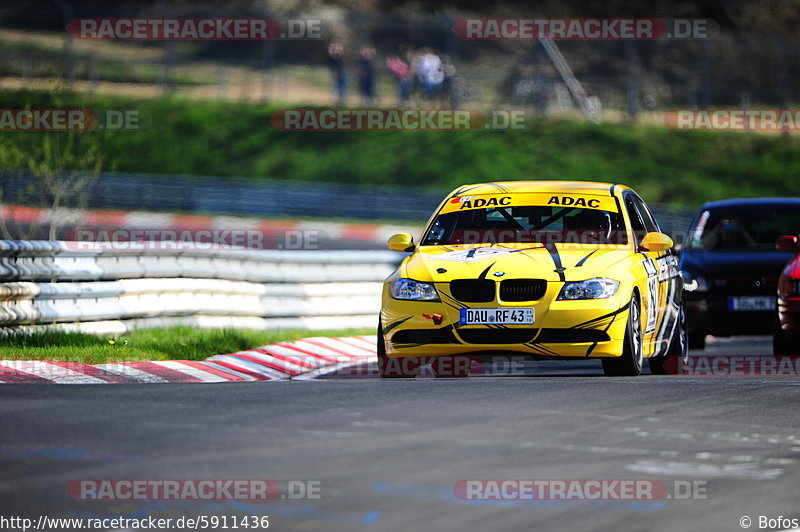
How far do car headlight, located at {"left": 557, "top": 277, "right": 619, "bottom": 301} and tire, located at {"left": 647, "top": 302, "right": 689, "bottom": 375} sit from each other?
1.69 meters

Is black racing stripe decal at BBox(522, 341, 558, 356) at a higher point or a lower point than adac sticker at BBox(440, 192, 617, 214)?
lower

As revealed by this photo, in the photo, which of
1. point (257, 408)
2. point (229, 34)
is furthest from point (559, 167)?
point (257, 408)

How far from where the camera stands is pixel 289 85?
155ft

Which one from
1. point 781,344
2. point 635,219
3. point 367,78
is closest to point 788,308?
point 781,344

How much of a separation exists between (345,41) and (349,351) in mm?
44171

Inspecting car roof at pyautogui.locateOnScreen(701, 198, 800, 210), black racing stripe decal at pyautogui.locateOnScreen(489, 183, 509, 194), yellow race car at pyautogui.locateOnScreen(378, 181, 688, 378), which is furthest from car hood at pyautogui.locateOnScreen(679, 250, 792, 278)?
black racing stripe decal at pyautogui.locateOnScreen(489, 183, 509, 194)

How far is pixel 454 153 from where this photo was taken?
145 ft

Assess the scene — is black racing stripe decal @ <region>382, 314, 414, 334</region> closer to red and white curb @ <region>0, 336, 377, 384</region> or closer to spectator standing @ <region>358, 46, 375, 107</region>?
red and white curb @ <region>0, 336, 377, 384</region>

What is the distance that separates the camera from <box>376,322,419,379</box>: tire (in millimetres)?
11406

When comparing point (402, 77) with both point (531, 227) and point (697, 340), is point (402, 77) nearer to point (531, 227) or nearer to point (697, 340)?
point (697, 340)

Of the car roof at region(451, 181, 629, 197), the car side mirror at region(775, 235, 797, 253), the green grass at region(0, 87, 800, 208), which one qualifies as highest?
the green grass at region(0, 87, 800, 208)

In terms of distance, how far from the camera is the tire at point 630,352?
11.1m

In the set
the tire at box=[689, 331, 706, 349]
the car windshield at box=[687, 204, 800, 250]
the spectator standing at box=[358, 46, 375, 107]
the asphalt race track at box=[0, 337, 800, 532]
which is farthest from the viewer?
the spectator standing at box=[358, 46, 375, 107]

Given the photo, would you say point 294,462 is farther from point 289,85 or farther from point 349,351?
point 289,85
